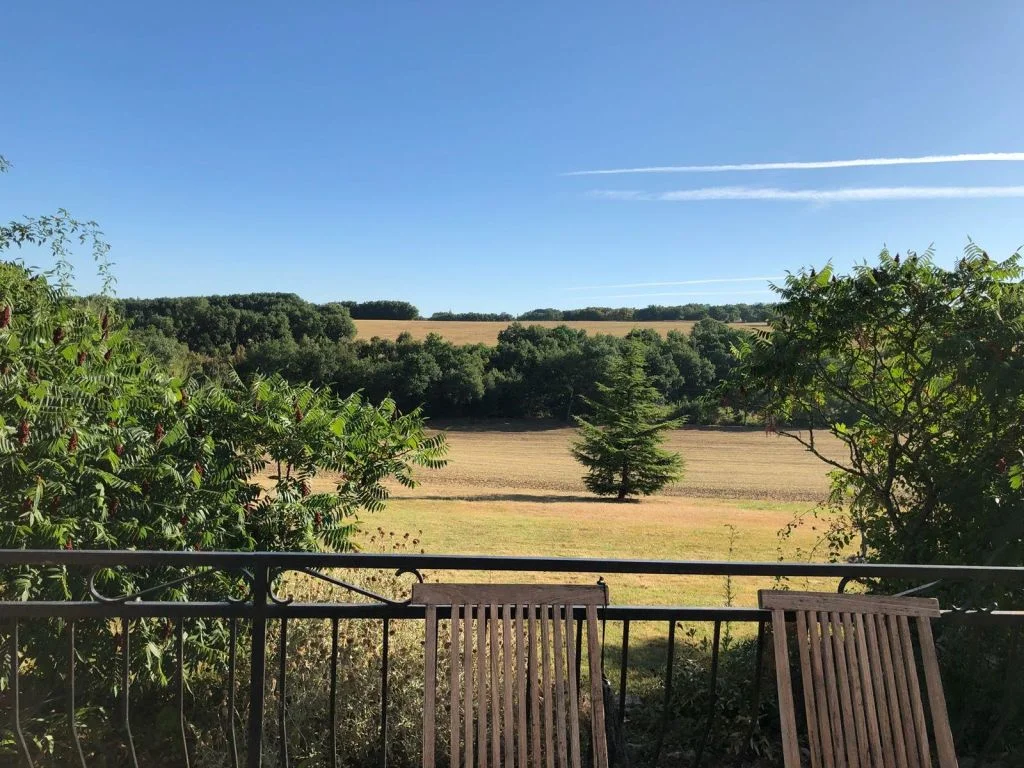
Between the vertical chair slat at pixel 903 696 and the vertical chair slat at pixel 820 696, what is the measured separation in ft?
0.77

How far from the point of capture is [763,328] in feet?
20.4

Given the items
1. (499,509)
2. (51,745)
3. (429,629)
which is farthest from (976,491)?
(499,509)

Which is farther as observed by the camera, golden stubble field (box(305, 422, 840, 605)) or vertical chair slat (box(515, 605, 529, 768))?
golden stubble field (box(305, 422, 840, 605))

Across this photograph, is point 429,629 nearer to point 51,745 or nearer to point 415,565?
point 415,565

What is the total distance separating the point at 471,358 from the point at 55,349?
58303mm

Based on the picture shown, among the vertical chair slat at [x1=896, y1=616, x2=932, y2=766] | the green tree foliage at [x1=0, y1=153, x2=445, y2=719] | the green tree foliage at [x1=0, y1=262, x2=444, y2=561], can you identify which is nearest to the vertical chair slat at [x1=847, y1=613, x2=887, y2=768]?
the vertical chair slat at [x1=896, y1=616, x2=932, y2=766]

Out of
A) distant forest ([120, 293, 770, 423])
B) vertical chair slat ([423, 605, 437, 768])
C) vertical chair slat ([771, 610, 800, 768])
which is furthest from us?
distant forest ([120, 293, 770, 423])

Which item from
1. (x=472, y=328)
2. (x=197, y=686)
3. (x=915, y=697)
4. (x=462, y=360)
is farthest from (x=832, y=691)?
(x=472, y=328)

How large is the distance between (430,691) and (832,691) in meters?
1.27

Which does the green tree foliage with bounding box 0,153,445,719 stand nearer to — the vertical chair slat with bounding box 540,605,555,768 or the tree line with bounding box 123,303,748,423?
the vertical chair slat with bounding box 540,605,555,768

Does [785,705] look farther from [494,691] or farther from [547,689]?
[494,691]

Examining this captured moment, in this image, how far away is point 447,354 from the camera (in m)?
60.9

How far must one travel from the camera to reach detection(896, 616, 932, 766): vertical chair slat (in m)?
2.23

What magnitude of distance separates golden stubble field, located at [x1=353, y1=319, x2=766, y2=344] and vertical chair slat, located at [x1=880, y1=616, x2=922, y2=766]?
65789 mm
